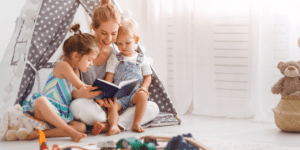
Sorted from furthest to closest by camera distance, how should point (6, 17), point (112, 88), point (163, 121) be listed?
1. point (6, 17)
2. point (163, 121)
3. point (112, 88)

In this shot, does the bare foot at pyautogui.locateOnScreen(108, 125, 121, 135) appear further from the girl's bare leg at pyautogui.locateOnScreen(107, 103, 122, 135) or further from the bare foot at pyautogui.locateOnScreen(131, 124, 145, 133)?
the bare foot at pyautogui.locateOnScreen(131, 124, 145, 133)

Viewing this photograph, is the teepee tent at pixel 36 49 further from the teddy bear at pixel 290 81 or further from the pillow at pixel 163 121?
the teddy bear at pixel 290 81

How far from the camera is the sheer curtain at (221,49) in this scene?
2.39 meters

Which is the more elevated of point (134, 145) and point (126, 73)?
point (126, 73)

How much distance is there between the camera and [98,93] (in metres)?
1.92

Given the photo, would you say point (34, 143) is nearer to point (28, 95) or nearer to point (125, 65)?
point (28, 95)

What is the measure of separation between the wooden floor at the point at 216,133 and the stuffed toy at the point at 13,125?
2.1 inches

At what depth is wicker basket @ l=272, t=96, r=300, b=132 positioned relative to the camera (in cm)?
200

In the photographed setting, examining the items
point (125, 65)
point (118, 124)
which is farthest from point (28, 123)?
point (125, 65)

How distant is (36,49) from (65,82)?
0.40m

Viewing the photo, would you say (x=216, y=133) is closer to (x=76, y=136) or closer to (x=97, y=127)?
(x=97, y=127)

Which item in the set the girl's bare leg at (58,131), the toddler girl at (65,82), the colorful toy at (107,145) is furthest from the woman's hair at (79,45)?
the colorful toy at (107,145)

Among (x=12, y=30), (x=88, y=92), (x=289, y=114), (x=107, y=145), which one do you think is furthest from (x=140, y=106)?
(x=12, y=30)

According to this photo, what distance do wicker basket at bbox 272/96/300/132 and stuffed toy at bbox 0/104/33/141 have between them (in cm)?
141
